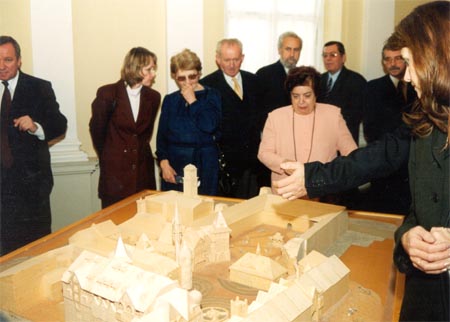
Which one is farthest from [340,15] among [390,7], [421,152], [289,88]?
[421,152]

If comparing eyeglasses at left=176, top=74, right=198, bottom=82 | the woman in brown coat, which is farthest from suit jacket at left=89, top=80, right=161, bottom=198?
eyeglasses at left=176, top=74, right=198, bottom=82

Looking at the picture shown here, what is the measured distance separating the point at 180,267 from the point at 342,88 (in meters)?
3.04

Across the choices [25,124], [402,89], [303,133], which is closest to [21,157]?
[25,124]

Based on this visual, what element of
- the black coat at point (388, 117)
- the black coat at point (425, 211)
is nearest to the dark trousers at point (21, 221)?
the black coat at point (425, 211)

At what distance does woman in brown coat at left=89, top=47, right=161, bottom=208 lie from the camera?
386cm

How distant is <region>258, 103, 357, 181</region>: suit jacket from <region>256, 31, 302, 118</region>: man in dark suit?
0.70m

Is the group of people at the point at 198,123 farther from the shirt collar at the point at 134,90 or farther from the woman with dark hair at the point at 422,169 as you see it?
the woman with dark hair at the point at 422,169

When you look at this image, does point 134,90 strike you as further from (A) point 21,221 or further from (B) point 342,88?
(B) point 342,88

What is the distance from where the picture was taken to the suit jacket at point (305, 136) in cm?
354

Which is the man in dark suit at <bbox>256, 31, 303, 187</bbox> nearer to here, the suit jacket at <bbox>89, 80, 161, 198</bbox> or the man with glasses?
the man with glasses

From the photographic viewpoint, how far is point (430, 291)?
1.84 meters

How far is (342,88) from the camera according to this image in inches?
180

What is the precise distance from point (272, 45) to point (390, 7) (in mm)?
1396

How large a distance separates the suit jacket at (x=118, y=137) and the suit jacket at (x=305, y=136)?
39.8 inches
